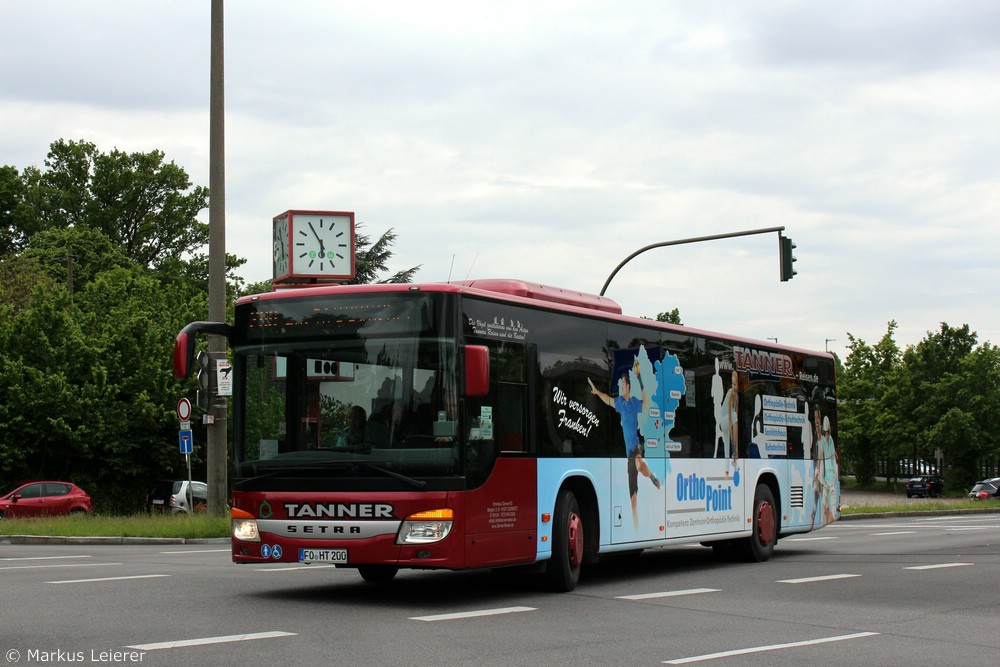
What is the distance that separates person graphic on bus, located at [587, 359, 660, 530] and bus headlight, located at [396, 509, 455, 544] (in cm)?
332

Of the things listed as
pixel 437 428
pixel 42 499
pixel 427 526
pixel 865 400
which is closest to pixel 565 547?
pixel 427 526

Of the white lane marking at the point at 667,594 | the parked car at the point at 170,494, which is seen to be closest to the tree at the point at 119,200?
the parked car at the point at 170,494

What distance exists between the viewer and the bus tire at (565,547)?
43.0 feet

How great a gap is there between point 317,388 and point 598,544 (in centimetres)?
369

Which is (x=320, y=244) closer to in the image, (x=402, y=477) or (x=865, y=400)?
(x=402, y=477)

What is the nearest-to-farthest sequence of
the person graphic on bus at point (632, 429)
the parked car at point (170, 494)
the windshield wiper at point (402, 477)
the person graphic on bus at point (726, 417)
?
the windshield wiper at point (402, 477) → the person graphic on bus at point (632, 429) → the person graphic on bus at point (726, 417) → the parked car at point (170, 494)

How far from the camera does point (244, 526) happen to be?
487 inches

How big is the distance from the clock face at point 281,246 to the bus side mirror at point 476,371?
18217 millimetres

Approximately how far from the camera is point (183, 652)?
8.55 meters

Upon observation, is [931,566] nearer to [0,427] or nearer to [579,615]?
[579,615]

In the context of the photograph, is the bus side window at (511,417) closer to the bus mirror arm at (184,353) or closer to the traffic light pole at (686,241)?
the bus mirror arm at (184,353)

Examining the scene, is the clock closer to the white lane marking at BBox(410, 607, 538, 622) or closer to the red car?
the red car

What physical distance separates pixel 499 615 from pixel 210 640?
2.82 meters

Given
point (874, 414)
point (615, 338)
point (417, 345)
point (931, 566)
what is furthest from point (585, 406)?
point (874, 414)
